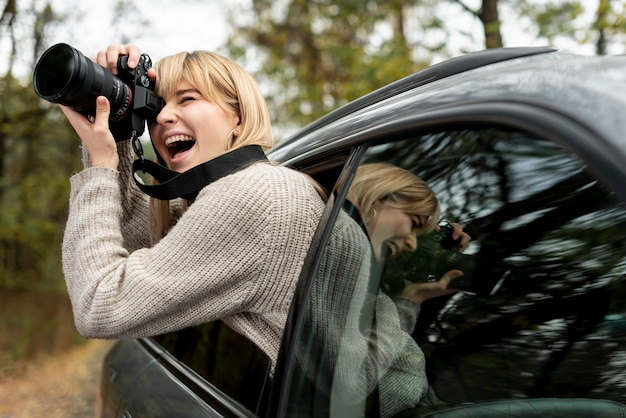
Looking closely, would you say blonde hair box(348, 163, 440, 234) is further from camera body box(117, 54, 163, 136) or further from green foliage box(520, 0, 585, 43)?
green foliage box(520, 0, 585, 43)

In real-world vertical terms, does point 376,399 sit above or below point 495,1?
below

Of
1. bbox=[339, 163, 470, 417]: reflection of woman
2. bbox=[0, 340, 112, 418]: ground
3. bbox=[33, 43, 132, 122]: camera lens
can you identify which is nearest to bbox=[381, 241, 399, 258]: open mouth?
bbox=[339, 163, 470, 417]: reflection of woman

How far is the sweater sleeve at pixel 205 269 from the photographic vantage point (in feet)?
4.71

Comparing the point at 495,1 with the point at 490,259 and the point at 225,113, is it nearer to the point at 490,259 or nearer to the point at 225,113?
the point at 225,113

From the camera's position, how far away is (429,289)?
1065mm

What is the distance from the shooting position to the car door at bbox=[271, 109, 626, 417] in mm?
827

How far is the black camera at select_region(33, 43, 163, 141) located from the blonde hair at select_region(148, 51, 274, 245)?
69 millimetres

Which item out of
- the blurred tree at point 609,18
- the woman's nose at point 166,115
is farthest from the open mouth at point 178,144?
the blurred tree at point 609,18

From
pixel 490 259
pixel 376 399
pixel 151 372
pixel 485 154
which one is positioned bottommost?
pixel 151 372

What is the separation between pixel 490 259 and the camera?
0.95 meters

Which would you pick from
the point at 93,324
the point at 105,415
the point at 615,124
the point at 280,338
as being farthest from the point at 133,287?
the point at 615,124

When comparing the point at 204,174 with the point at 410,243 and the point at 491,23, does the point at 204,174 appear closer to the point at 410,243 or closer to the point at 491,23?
the point at 410,243

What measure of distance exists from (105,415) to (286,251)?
3.35 ft

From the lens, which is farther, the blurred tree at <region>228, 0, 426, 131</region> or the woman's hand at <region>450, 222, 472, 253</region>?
the blurred tree at <region>228, 0, 426, 131</region>
